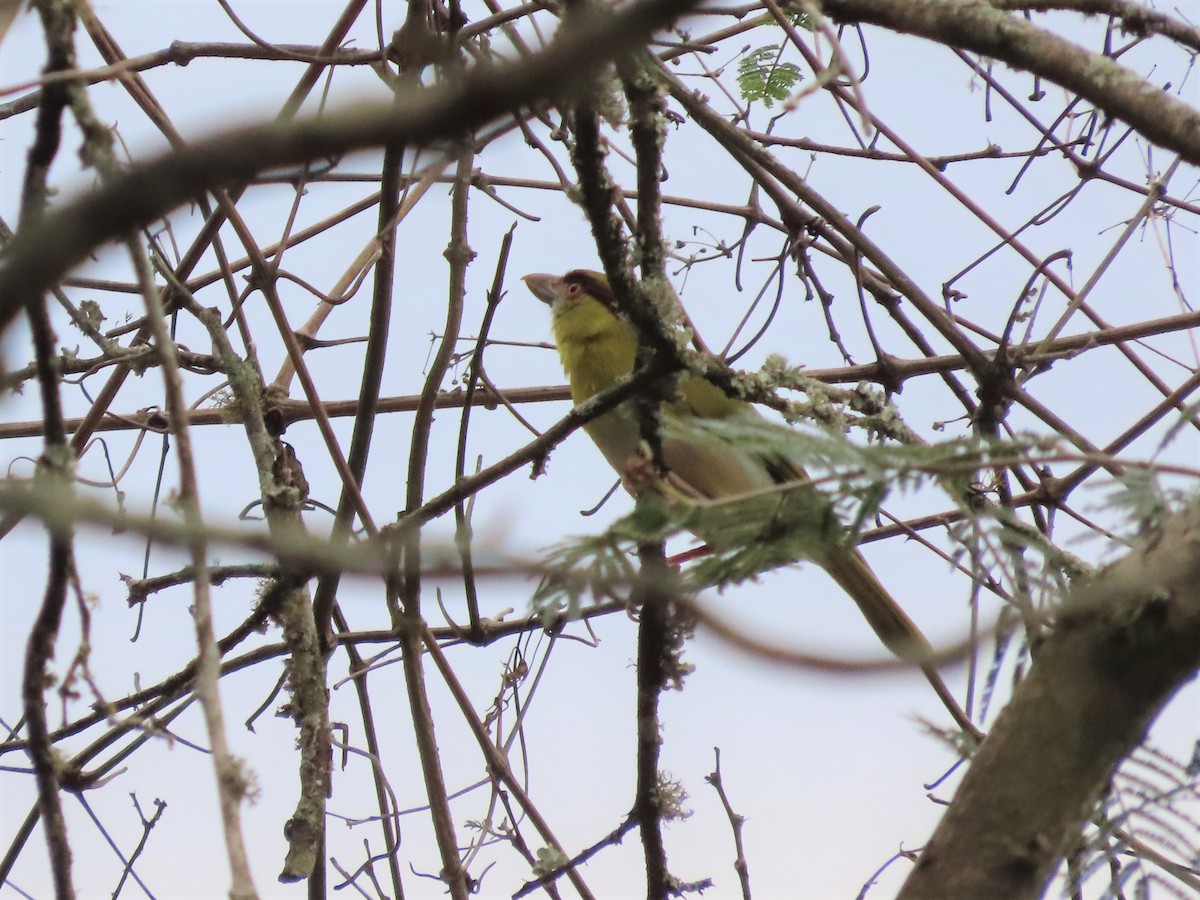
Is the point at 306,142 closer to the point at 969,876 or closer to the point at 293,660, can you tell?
the point at 969,876

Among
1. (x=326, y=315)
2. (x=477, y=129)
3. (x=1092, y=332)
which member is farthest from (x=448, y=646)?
(x=477, y=129)

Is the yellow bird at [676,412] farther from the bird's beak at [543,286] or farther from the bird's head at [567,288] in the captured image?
the bird's beak at [543,286]

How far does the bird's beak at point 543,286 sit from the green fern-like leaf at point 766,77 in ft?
4.14

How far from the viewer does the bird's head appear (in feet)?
14.4

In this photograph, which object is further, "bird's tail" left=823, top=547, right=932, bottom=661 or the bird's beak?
the bird's beak

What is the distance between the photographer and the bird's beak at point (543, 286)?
455cm

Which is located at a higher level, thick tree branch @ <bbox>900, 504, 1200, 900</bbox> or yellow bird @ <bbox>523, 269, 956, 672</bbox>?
yellow bird @ <bbox>523, 269, 956, 672</bbox>

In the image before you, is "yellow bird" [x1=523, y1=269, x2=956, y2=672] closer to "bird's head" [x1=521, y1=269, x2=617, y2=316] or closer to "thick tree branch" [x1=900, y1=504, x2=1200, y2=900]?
"bird's head" [x1=521, y1=269, x2=617, y2=316]

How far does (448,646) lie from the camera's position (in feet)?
10.4

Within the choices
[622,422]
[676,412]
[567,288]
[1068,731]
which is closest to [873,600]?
[676,412]

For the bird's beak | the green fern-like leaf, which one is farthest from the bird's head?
the green fern-like leaf

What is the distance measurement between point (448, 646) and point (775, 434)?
5.99ft

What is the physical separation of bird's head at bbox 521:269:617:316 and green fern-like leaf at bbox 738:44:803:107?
3.20 feet

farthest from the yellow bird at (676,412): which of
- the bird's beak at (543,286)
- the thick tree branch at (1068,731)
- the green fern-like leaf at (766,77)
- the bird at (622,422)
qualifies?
the thick tree branch at (1068,731)
